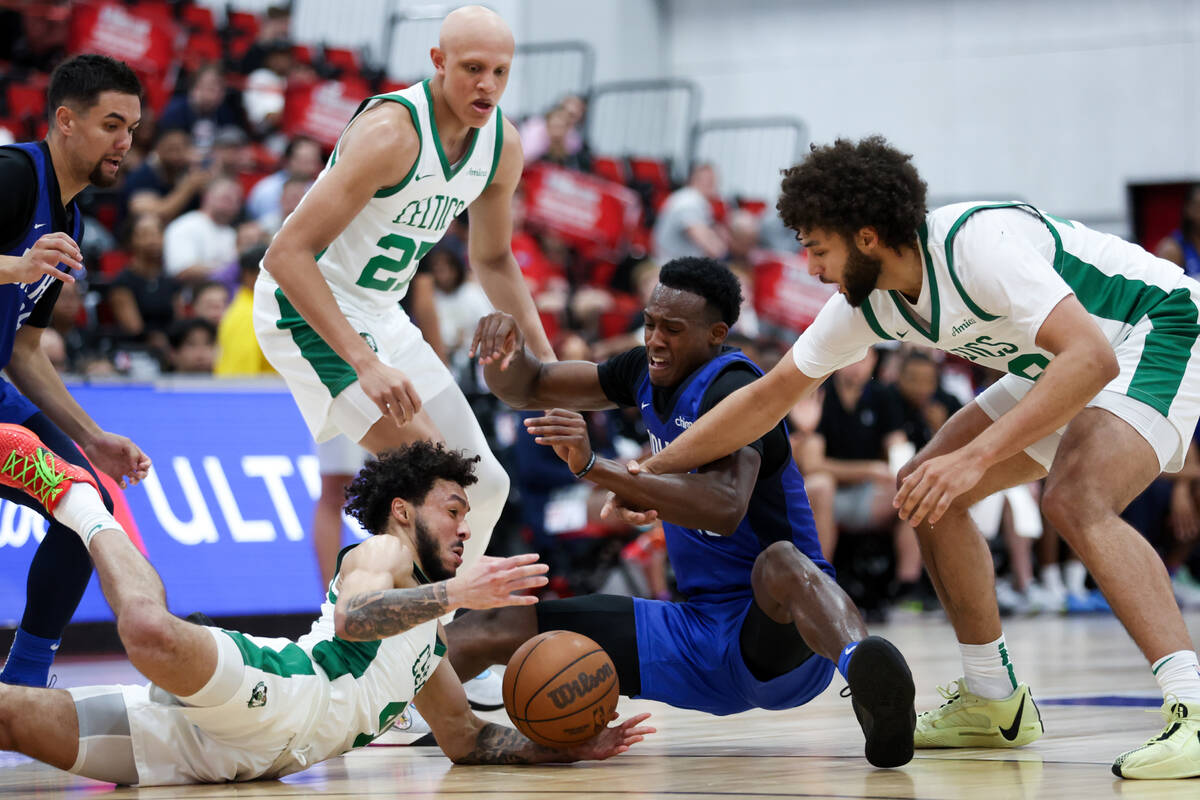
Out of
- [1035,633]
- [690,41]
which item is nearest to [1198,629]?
[1035,633]

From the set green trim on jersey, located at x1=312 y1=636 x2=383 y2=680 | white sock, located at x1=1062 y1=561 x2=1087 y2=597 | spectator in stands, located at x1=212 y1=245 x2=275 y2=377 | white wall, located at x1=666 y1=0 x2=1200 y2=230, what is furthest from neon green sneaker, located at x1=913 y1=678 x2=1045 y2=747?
white wall, located at x1=666 y1=0 x2=1200 y2=230

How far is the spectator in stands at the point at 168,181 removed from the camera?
1149 cm

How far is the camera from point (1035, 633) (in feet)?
30.3

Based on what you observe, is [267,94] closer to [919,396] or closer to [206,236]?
[206,236]

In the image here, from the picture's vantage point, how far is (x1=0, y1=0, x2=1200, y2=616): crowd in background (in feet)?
31.4

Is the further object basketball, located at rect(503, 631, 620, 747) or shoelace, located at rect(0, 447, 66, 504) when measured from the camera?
basketball, located at rect(503, 631, 620, 747)

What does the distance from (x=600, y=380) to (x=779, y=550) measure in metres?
1.18

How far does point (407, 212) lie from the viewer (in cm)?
502

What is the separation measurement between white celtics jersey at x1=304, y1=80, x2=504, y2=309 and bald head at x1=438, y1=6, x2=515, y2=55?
0.67 feet

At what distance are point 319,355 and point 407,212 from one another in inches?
22.7

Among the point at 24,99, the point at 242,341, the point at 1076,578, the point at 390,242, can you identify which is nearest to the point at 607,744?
the point at 390,242

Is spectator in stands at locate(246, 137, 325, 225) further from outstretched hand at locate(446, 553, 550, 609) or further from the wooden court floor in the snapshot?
outstretched hand at locate(446, 553, 550, 609)

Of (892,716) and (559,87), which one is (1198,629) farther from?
(559,87)

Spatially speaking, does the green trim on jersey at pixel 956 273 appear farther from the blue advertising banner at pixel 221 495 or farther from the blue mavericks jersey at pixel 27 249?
the blue advertising banner at pixel 221 495
